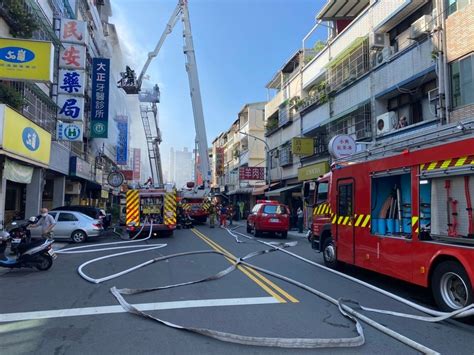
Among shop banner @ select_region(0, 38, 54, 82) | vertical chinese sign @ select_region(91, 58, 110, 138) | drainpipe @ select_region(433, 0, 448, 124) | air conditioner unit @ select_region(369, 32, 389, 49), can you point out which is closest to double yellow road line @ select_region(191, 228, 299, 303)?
shop banner @ select_region(0, 38, 54, 82)

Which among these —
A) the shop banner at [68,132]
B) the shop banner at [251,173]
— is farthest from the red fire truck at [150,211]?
the shop banner at [251,173]

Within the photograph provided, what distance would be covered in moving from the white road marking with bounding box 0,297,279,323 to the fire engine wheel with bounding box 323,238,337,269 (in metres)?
3.77

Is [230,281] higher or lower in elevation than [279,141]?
lower

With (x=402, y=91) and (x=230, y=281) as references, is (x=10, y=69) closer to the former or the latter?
(x=230, y=281)

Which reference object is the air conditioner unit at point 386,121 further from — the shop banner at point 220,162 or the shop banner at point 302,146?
the shop banner at point 220,162

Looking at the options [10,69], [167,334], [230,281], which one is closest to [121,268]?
[230,281]

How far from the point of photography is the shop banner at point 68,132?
22.2m

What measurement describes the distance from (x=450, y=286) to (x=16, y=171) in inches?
588

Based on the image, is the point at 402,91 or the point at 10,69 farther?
the point at 402,91

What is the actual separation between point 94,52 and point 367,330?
3180 cm

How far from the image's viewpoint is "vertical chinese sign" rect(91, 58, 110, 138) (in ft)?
88.4

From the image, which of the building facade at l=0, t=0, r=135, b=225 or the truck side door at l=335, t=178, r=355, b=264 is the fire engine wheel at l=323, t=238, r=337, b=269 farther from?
the building facade at l=0, t=0, r=135, b=225

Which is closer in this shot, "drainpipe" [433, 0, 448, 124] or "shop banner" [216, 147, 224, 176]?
"drainpipe" [433, 0, 448, 124]

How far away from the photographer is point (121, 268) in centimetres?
Answer: 1101
